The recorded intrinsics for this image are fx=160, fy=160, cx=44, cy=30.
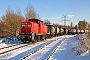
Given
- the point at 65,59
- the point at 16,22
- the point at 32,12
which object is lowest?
the point at 65,59

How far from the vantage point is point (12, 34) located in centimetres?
3503

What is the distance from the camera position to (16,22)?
36.9 m

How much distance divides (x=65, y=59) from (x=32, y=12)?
125ft

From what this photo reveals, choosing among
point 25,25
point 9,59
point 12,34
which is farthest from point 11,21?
point 9,59

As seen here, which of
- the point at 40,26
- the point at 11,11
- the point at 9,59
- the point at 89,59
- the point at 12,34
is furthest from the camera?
the point at 11,11

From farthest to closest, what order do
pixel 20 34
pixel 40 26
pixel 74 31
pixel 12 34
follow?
pixel 74 31, pixel 12 34, pixel 40 26, pixel 20 34

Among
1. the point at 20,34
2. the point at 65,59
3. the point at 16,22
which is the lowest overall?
the point at 65,59

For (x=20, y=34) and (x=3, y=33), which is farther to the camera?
(x=3, y=33)

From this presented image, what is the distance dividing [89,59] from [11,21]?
100 feet

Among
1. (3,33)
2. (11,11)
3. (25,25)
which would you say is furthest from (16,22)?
(25,25)

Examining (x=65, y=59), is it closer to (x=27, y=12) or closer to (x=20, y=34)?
(x=20, y=34)

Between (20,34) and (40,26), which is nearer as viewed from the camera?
(20,34)

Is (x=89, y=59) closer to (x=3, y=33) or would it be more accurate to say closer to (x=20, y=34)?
(x=20, y=34)

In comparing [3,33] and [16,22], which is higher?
[16,22]
